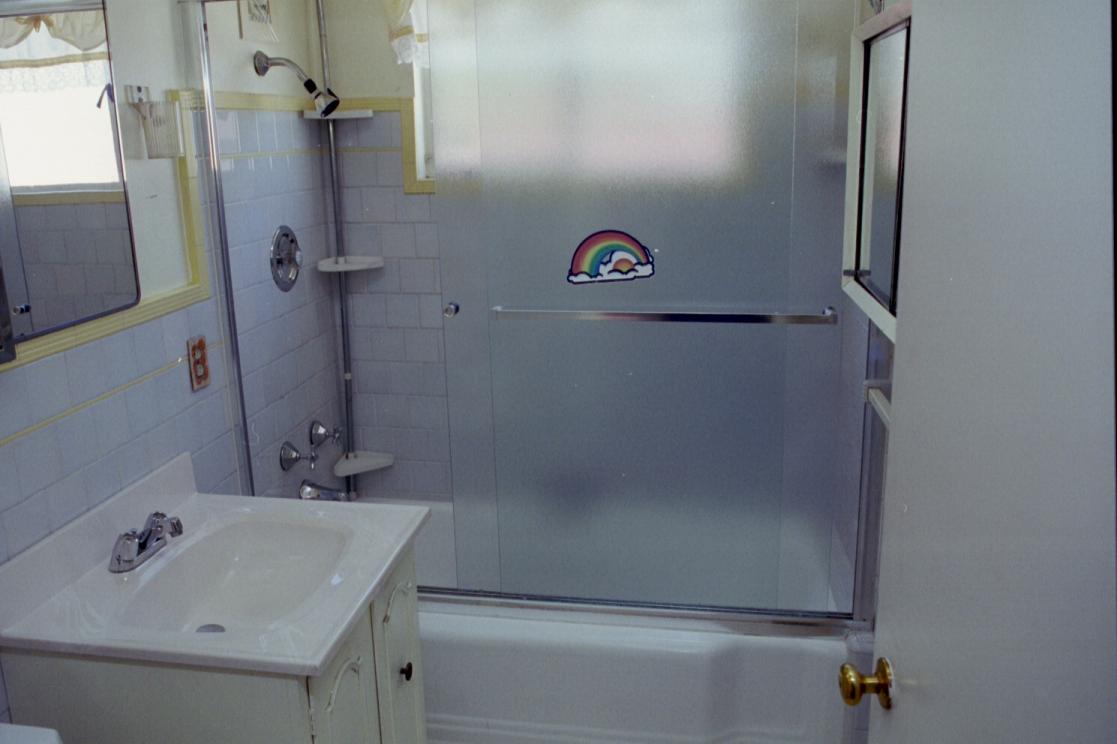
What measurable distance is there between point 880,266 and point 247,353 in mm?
1774

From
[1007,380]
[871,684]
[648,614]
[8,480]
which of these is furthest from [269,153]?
[1007,380]

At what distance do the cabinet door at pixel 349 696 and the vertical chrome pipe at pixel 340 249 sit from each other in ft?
5.30

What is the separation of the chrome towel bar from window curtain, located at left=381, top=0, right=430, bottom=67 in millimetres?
912

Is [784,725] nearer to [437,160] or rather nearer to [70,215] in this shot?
[437,160]

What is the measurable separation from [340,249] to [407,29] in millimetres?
763

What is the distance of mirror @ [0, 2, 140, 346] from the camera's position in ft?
4.93

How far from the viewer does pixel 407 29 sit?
2.77 metres

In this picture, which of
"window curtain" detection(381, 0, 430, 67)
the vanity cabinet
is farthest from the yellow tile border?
"window curtain" detection(381, 0, 430, 67)

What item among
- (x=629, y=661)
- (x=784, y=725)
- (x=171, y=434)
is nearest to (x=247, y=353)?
(x=171, y=434)

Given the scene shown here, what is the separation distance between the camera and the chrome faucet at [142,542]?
166 cm

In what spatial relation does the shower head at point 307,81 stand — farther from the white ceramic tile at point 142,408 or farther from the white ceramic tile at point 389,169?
the white ceramic tile at point 142,408

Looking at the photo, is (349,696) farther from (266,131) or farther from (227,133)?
(266,131)

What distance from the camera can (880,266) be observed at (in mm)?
1414

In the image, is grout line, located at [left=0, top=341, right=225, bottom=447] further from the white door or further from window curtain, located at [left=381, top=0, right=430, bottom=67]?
the white door
